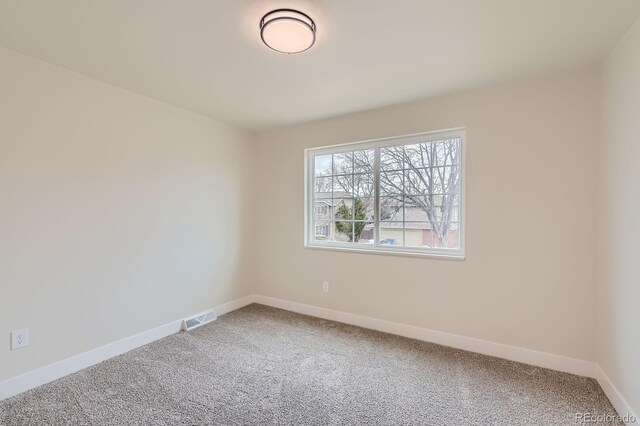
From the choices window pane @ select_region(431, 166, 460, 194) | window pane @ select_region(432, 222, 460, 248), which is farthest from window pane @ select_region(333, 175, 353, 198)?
window pane @ select_region(432, 222, 460, 248)

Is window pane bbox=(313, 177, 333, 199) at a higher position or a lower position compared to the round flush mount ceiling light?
lower

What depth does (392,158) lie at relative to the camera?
3100 millimetres

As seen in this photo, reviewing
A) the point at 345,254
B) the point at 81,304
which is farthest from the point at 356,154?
the point at 81,304

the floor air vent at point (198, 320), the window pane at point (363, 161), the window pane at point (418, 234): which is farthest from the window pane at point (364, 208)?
the floor air vent at point (198, 320)

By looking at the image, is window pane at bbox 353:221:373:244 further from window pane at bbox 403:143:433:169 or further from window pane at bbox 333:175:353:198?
window pane at bbox 403:143:433:169

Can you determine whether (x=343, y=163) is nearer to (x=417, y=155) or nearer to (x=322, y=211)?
(x=322, y=211)

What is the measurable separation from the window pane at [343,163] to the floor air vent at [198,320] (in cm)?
217

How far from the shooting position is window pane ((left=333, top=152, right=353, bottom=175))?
3396 mm

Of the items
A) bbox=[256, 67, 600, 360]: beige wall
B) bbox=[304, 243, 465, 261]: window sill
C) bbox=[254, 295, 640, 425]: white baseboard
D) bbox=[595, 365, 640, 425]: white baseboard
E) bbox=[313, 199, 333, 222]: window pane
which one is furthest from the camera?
bbox=[313, 199, 333, 222]: window pane

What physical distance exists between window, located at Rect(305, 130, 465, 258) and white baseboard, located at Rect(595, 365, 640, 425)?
121 cm

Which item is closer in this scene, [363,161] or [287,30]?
[287,30]

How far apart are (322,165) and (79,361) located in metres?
2.90

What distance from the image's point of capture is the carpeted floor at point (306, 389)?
1.76m

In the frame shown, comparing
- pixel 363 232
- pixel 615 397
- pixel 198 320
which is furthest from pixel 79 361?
pixel 615 397
